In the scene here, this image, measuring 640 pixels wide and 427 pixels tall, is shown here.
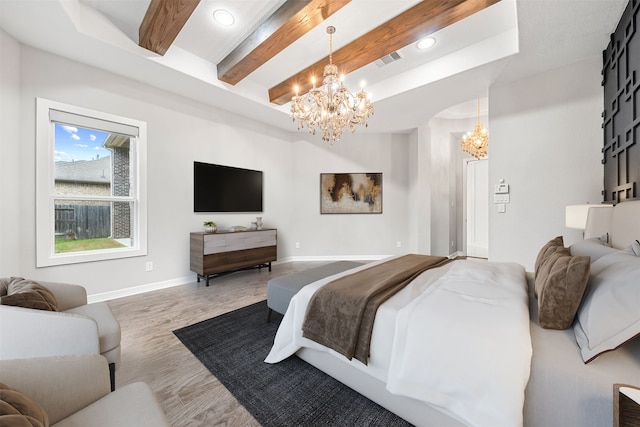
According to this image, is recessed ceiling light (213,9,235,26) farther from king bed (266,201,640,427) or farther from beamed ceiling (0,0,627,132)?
king bed (266,201,640,427)

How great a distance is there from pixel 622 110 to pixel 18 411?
3.79 meters

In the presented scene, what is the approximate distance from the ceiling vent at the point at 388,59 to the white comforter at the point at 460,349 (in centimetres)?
278

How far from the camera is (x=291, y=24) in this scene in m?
2.33

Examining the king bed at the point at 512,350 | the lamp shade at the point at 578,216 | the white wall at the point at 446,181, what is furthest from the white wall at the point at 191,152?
the king bed at the point at 512,350

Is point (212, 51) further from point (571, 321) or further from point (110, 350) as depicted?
point (571, 321)

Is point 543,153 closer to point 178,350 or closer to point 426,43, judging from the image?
point 426,43

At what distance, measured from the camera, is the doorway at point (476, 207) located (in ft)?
18.9

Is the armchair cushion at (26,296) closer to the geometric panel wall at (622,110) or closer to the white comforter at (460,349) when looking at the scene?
the white comforter at (460,349)

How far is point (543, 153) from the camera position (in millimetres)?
2869

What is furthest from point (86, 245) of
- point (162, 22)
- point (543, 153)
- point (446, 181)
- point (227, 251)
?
point (446, 181)

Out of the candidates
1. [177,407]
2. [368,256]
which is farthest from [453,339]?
[368,256]

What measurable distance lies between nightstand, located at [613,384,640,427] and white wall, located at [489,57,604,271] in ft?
9.16

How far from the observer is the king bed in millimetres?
855

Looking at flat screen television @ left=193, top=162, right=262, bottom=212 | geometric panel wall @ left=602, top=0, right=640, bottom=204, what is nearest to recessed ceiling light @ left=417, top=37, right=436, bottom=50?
geometric panel wall @ left=602, top=0, right=640, bottom=204
